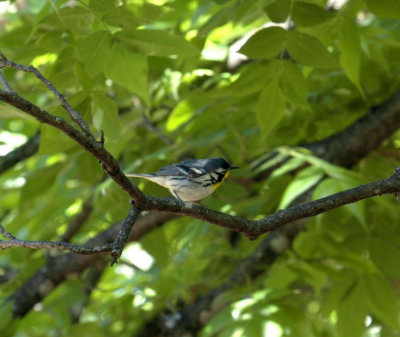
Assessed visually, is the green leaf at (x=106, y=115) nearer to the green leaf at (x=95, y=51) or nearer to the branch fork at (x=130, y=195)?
the green leaf at (x=95, y=51)

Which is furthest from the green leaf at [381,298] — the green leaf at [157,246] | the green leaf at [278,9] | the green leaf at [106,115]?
the green leaf at [106,115]

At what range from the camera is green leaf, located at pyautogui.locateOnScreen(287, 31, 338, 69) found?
7.96 feet

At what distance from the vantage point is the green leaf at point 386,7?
2.33 metres

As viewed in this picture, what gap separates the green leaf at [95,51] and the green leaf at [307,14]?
31.4 inches

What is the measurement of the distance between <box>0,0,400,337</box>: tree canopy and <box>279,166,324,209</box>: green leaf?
0.01m

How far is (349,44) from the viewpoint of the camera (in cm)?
258

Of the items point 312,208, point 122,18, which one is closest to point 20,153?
point 122,18

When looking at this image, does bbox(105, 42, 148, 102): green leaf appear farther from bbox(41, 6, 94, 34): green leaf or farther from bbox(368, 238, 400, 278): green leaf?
bbox(368, 238, 400, 278): green leaf

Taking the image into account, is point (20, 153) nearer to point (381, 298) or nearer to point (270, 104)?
point (270, 104)

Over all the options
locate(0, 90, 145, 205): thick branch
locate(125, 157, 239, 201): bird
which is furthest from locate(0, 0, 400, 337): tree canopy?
locate(125, 157, 239, 201): bird

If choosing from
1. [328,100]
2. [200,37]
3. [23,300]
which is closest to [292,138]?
[328,100]

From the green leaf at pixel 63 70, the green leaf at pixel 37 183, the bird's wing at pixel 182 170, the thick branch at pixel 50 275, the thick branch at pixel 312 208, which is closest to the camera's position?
the thick branch at pixel 312 208

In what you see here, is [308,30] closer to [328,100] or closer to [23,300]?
[328,100]

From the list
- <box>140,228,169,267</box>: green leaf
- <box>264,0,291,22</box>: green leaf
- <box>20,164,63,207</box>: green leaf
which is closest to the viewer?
<box>264,0,291,22</box>: green leaf
